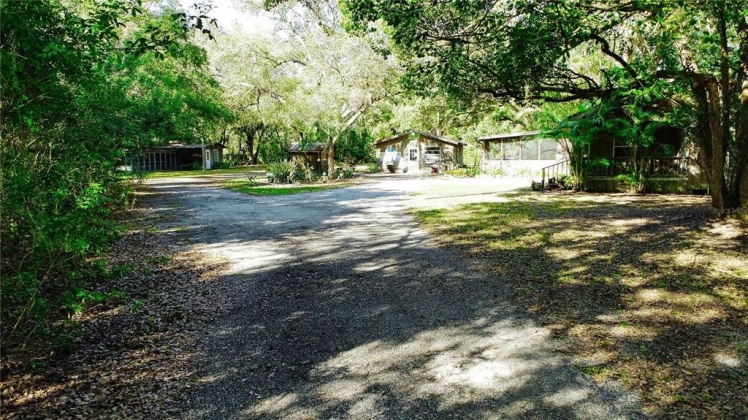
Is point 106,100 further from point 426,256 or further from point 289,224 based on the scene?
point 426,256

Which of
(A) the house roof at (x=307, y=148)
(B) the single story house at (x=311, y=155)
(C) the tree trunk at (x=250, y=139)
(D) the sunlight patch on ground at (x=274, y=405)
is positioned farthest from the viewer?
(C) the tree trunk at (x=250, y=139)

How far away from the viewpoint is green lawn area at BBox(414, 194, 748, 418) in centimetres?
401

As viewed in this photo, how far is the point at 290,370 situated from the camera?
4301mm

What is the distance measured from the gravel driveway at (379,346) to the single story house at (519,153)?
22.5 m

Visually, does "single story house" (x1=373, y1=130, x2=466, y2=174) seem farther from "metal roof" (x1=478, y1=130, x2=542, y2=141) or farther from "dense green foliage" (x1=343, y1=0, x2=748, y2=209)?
"dense green foliage" (x1=343, y1=0, x2=748, y2=209)

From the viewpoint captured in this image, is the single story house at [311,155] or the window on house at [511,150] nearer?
the single story house at [311,155]

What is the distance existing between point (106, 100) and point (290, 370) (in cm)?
1290

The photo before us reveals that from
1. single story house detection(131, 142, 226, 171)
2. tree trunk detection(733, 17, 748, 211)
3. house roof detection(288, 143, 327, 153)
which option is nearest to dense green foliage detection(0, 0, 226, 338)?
tree trunk detection(733, 17, 748, 211)

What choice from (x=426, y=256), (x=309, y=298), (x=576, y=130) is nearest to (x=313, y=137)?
(x=576, y=130)

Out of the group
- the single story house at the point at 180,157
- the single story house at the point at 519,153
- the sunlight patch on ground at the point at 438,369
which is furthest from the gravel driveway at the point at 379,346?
the single story house at the point at 180,157

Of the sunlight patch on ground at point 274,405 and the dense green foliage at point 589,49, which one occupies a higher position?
the dense green foliage at point 589,49

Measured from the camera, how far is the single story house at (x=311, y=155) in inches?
1203

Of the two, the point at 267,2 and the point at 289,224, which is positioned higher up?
the point at 267,2

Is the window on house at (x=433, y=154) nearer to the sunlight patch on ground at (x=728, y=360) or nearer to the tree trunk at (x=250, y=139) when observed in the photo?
the tree trunk at (x=250, y=139)
